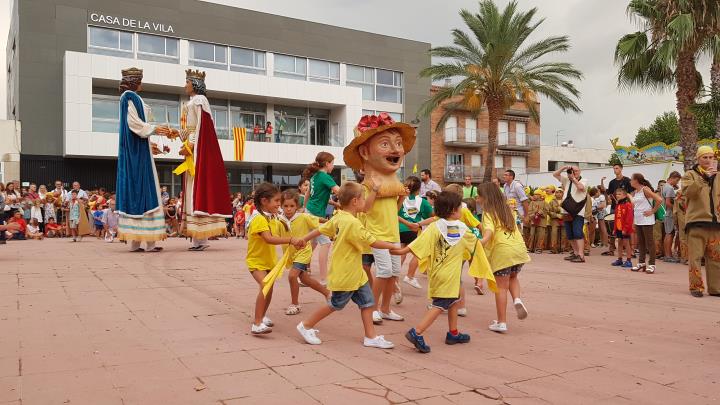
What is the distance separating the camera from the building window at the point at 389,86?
38656 mm

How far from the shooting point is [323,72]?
119ft

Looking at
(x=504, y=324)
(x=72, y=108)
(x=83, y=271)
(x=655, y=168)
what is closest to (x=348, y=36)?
(x=72, y=108)

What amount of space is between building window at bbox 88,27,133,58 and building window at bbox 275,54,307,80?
8.50 meters

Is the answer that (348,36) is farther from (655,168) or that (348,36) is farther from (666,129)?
(666,129)

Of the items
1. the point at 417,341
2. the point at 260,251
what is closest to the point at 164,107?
the point at 260,251

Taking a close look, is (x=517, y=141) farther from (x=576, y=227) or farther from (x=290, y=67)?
(x=576, y=227)

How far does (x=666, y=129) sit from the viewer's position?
52.0 metres

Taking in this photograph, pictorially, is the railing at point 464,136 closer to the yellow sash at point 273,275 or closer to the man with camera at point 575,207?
the man with camera at point 575,207

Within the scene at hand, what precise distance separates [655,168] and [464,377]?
2069 centimetres

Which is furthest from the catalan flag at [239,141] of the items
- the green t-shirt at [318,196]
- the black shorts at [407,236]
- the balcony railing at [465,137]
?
the black shorts at [407,236]

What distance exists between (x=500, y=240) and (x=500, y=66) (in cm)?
2121

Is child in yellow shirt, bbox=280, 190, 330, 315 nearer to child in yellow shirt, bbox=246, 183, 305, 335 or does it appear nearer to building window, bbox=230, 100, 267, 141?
child in yellow shirt, bbox=246, 183, 305, 335

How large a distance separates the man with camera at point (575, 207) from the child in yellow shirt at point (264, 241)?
807cm

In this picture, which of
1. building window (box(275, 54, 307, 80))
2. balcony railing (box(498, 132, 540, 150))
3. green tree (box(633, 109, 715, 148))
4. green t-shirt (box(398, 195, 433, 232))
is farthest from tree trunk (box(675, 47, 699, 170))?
green tree (box(633, 109, 715, 148))
